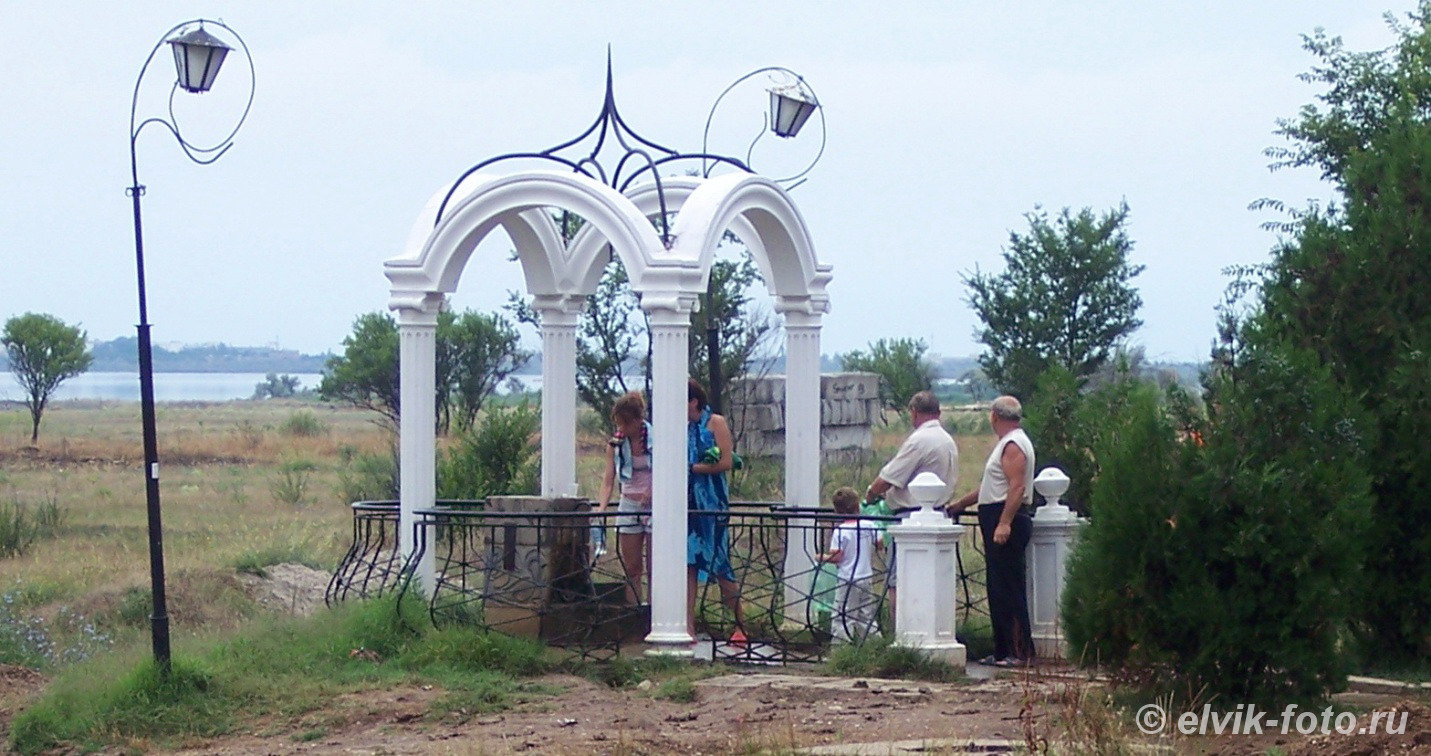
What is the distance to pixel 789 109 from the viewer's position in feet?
45.1

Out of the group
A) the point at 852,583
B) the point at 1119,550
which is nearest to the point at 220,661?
the point at 852,583

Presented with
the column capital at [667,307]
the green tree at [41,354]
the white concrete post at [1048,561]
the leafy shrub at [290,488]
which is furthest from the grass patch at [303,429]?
the white concrete post at [1048,561]

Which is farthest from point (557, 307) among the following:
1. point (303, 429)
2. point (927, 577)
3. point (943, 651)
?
point (303, 429)

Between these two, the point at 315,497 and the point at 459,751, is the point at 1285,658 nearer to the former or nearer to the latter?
the point at 459,751

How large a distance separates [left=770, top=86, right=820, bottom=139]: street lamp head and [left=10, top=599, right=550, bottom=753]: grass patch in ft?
15.1

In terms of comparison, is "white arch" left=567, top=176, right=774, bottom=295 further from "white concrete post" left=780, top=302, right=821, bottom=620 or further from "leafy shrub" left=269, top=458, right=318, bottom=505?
"leafy shrub" left=269, top=458, right=318, bottom=505

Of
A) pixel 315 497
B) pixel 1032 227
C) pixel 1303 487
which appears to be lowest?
pixel 315 497

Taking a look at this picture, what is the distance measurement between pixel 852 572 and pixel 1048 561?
4.32ft

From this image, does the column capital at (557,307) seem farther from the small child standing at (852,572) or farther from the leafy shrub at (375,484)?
the leafy shrub at (375,484)

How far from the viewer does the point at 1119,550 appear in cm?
887

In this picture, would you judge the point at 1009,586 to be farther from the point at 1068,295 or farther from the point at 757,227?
the point at 1068,295

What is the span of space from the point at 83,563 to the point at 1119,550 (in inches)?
562

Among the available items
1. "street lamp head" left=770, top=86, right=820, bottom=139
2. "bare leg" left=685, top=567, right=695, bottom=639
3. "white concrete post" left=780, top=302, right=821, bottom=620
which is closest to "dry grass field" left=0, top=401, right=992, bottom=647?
"bare leg" left=685, top=567, right=695, bottom=639

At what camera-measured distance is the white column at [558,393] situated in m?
14.1
